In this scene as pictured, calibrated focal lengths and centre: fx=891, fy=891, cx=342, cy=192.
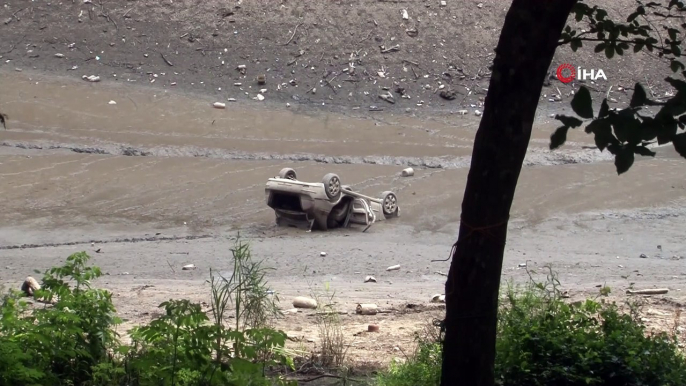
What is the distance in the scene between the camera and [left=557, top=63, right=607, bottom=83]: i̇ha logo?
2067 cm

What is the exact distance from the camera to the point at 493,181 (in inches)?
151

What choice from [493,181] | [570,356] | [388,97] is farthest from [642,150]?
[388,97]

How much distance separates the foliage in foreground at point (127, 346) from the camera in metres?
4.04

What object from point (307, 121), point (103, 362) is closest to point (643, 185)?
point (307, 121)

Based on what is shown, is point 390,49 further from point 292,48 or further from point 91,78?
point 91,78

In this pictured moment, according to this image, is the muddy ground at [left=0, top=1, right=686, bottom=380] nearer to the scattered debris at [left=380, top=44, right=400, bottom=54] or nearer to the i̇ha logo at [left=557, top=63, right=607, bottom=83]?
the scattered debris at [left=380, top=44, right=400, bottom=54]

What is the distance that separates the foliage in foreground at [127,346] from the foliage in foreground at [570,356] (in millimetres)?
920

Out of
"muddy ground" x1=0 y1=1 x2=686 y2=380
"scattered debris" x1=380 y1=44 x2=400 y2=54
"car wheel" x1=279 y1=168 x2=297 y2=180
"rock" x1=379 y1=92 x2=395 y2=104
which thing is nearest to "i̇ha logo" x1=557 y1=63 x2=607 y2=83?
"muddy ground" x1=0 y1=1 x2=686 y2=380

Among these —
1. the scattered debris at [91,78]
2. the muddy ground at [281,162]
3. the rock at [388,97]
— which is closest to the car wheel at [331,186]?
the muddy ground at [281,162]

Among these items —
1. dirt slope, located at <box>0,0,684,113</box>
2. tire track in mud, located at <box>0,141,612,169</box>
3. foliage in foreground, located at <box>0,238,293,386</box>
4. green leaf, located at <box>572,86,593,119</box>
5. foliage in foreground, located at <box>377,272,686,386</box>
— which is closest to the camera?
green leaf, located at <box>572,86,593,119</box>

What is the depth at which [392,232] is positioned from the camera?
12.3 m

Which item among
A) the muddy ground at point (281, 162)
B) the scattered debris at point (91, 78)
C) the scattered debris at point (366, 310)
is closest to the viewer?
the scattered debris at point (366, 310)

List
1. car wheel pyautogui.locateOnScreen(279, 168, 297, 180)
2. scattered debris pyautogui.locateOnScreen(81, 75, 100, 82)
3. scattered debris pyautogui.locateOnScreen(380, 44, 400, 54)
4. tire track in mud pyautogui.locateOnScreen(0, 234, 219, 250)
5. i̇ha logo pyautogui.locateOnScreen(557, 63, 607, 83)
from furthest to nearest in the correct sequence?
i̇ha logo pyautogui.locateOnScreen(557, 63, 607, 83) → scattered debris pyautogui.locateOnScreen(380, 44, 400, 54) → scattered debris pyautogui.locateOnScreen(81, 75, 100, 82) → car wheel pyautogui.locateOnScreen(279, 168, 297, 180) → tire track in mud pyautogui.locateOnScreen(0, 234, 219, 250)

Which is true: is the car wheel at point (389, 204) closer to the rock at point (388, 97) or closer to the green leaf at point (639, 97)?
the rock at point (388, 97)
